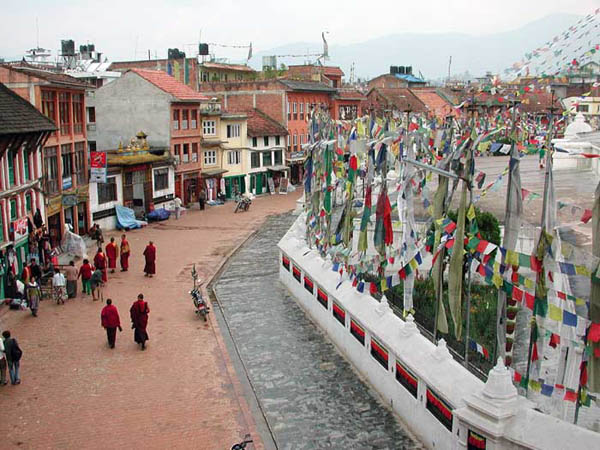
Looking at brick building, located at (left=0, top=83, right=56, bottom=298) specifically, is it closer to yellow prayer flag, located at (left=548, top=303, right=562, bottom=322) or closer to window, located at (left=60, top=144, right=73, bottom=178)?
window, located at (left=60, top=144, right=73, bottom=178)

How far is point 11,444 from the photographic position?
1211cm

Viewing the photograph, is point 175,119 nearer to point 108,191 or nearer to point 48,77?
point 108,191

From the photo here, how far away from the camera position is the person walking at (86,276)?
72.8 feet

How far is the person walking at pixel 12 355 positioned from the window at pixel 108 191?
2067cm

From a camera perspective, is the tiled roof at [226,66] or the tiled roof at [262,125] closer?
the tiled roof at [262,125]

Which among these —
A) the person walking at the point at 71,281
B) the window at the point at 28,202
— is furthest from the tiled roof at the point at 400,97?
the person walking at the point at 71,281

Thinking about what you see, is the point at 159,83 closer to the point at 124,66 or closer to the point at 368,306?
the point at 124,66

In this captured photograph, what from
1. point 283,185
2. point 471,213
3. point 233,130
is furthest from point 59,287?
point 283,185

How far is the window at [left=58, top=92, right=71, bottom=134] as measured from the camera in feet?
101

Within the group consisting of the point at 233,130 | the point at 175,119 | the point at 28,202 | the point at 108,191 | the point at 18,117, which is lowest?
the point at 108,191

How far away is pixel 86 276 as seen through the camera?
2228 cm

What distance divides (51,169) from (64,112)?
124 inches

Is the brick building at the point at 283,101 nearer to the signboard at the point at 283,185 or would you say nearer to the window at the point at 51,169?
the signboard at the point at 283,185

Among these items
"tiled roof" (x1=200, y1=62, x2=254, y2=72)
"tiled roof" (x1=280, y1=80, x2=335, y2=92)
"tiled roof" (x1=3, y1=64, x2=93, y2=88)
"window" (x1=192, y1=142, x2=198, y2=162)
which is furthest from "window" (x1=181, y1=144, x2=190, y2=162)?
"tiled roof" (x1=200, y1=62, x2=254, y2=72)
